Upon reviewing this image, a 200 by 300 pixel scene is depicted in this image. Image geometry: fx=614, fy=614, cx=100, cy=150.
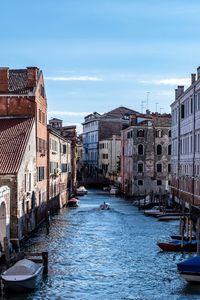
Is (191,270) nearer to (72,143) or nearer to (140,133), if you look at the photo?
(140,133)

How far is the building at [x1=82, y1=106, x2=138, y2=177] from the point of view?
115 m

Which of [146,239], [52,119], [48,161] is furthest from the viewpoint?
[52,119]

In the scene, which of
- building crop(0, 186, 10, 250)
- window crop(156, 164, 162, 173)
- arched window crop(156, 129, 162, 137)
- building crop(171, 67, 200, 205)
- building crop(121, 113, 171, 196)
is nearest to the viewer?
building crop(0, 186, 10, 250)

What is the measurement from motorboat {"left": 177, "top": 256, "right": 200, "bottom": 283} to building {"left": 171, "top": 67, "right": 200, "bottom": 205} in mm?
19657

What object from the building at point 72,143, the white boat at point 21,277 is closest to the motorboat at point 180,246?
the white boat at point 21,277

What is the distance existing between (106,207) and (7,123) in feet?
73.4

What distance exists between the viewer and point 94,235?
41.6 m

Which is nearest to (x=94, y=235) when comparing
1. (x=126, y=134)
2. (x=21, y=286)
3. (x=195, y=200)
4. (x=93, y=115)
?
(x=195, y=200)

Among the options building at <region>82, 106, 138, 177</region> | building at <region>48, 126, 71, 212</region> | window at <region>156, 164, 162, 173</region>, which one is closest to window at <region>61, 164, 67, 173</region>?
building at <region>48, 126, 71, 212</region>

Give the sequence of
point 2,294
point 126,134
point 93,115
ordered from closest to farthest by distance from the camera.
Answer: point 2,294, point 126,134, point 93,115

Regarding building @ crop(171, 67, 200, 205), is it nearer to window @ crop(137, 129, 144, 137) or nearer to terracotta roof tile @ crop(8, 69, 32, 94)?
terracotta roof tile @ crop(8, 69, 32, 94)

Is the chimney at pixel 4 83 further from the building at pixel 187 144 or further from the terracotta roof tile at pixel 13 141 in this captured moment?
the building at pixel 187 144

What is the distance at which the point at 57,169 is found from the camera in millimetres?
60812

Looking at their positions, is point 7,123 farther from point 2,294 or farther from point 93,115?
point 93,115
